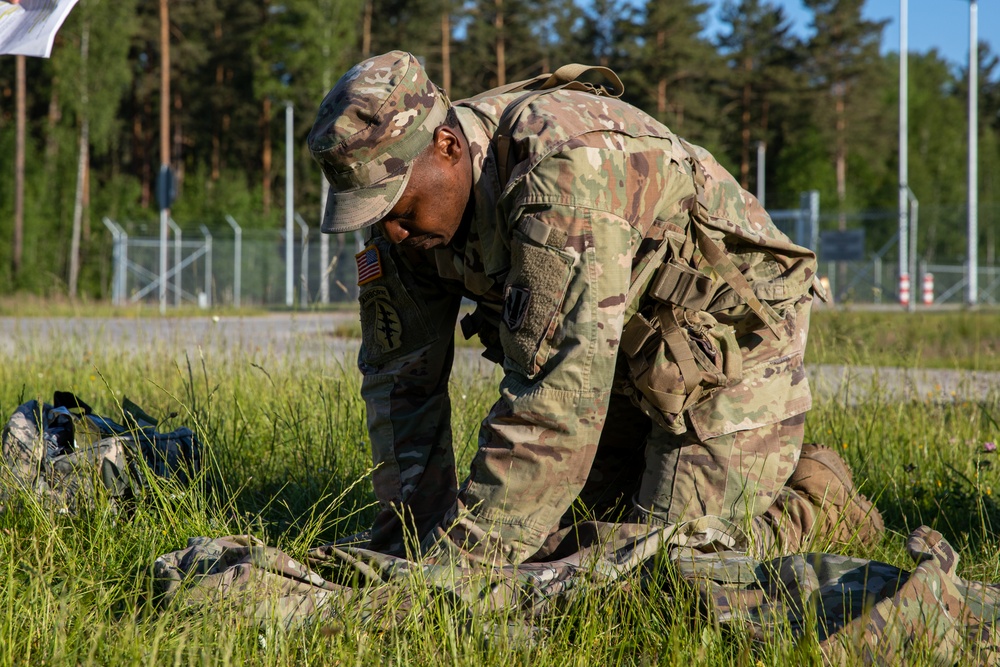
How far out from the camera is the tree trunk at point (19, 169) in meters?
25.0

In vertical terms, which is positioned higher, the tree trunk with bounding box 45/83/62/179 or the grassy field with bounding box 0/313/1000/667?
the tree trunk with bounding box 45/83/62/179

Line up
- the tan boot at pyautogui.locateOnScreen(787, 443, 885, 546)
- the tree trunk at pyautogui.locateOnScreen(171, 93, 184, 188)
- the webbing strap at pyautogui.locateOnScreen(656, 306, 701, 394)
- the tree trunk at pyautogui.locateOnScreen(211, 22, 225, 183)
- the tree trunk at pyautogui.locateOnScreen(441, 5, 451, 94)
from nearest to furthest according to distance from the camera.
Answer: the webbing strap at pyautogui.locateOnScreen(656, 306, 701, 394), the tan boot at pyautogui.locateOnScreen(787, 443, 885, 546), the tree trunk at pyautogui.locateOnScreen(441, 5, 451, 94), the tree trunk at pyautogui.locateOnScreen(171, 93, 184, 188), the tree trunk at pyautogui.locateOnScreen(211, 22, 225, 183)

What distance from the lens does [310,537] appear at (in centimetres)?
229

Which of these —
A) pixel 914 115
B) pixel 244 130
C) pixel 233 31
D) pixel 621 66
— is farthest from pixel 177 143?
pixel 914 115

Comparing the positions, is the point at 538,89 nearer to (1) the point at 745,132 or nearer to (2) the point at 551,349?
(2) the point at 551,349

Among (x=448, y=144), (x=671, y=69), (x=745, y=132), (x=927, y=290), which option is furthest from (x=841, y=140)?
(x=448, y=144)

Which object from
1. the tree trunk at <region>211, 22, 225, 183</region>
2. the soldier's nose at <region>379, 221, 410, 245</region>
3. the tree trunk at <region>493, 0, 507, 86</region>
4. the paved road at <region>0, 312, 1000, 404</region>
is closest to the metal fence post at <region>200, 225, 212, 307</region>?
the tree trunk at <region>211, 22, 225, 183</region>

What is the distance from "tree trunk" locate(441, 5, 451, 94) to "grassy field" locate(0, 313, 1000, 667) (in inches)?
1217

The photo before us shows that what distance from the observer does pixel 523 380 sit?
213 cm

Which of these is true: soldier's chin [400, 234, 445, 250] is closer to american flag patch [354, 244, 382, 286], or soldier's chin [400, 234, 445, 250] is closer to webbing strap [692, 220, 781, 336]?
american flag patch [354, 244, 382, 286]

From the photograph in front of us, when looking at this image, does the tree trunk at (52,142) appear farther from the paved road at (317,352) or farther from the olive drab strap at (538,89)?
the olive drab strap at (538,89)

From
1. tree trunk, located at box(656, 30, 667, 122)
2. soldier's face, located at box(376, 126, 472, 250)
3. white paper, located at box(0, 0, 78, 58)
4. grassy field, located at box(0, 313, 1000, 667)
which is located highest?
tree trunk, located at box(656, 30, 667, 122)

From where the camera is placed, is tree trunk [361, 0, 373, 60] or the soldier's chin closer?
the soldier's chin

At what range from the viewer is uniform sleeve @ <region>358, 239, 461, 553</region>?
2678 millimetres
